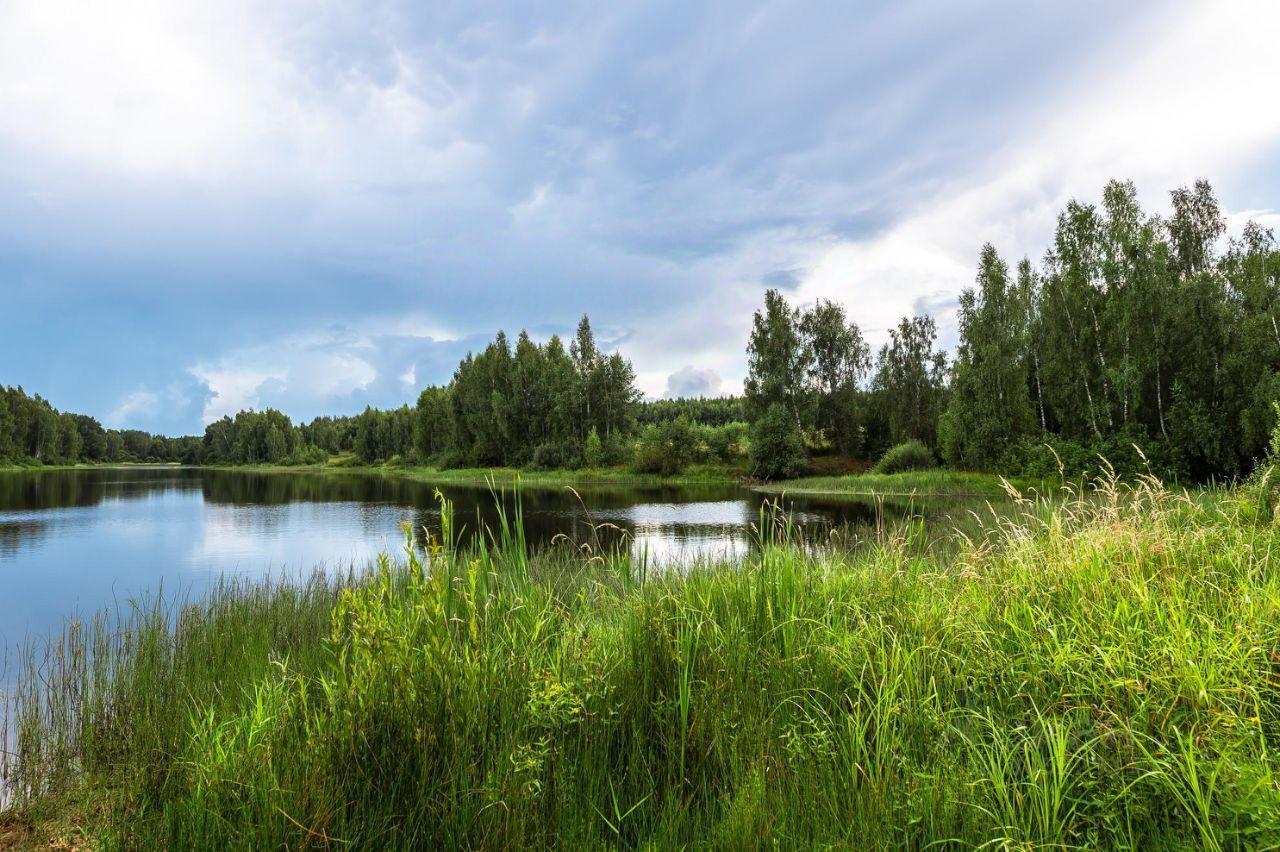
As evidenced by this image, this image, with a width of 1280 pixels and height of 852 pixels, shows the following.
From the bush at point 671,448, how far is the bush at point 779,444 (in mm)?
8161

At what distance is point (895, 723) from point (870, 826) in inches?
35.4

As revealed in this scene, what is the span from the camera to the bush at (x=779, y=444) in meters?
48.8

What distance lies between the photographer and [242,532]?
25.4 m

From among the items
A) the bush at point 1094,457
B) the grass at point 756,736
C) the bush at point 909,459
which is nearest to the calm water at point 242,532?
the grass at point 756,736

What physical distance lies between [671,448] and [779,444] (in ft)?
36.2

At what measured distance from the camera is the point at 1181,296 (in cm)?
2875

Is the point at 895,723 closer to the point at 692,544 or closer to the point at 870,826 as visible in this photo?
the point at 870,826

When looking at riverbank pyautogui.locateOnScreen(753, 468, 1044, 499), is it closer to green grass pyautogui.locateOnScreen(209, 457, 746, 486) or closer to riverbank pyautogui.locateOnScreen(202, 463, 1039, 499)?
riverbank pyautogui.locateOnScreen(202, 463, 1039, 499)

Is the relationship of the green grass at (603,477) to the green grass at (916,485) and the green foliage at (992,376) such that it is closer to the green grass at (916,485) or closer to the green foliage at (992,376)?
the green grass at (916,485)

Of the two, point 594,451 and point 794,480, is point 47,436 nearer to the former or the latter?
point 594,451

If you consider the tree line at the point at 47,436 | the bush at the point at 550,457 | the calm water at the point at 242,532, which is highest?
the tree line at the point at 47,436

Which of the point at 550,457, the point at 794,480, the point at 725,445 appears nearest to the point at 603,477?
the point at 550,457

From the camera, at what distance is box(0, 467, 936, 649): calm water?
1427 centimetres

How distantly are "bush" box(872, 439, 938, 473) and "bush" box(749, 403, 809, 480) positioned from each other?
659 centimetres
